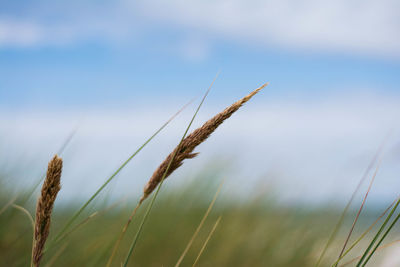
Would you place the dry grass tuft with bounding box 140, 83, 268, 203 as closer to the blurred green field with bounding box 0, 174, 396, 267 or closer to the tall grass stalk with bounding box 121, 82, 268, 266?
the tall grass stalk with bounding box 121, 82, 268, 266

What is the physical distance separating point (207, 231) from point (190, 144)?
108 inches

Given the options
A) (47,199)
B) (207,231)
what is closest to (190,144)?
(47,199)

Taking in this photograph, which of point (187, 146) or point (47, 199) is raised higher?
point (187, 146)

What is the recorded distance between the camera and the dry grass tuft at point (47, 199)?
34.8 inches

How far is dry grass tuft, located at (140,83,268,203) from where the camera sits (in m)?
0.94

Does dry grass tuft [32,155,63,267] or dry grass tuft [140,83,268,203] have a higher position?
dry grass tuft [140,83,268,203]

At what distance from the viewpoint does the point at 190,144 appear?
3.20ft

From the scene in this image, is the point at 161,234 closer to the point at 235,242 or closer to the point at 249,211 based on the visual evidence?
the point at 235,242

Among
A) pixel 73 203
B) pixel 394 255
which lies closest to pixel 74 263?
pixel 73 203

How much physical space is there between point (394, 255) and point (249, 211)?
1.35 metres

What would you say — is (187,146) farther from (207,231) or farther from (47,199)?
(207,231)

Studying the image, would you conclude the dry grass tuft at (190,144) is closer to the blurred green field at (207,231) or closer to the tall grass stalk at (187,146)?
the tall grass stalk at (187,146)

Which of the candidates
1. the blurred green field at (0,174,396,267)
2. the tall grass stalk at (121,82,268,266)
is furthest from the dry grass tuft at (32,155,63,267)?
Answer: the blurred green field at (0,174,396,267)

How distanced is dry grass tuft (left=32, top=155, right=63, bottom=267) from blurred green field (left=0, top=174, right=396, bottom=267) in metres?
1.50
